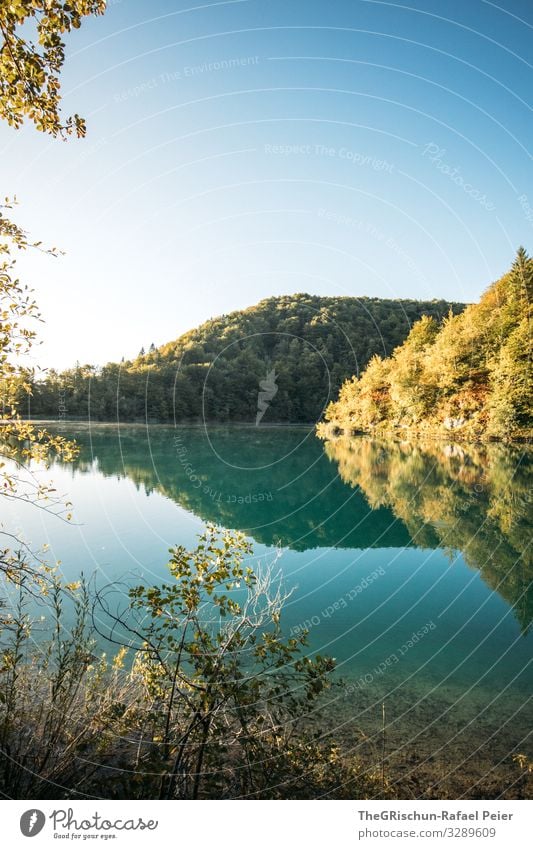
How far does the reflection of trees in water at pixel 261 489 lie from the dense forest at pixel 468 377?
11102 mm

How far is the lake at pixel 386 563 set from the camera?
4586mm

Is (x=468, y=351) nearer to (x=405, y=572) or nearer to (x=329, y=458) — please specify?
(x=329, y=458)

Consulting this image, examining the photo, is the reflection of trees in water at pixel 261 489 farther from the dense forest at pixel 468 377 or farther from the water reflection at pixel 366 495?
the dense forest at pixel 468 377

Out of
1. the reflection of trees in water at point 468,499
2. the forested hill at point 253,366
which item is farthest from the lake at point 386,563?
the forested hill at point 253,366

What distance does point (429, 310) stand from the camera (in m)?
69.9

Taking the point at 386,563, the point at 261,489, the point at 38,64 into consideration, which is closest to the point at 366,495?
the point at 261,489

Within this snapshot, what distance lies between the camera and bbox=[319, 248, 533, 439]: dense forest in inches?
1247

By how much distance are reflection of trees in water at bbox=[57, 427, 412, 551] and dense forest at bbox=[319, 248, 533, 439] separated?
11102 millimetres

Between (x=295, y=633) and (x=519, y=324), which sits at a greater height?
(x=519, y=324)

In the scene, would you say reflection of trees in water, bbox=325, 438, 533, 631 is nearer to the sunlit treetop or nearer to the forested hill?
the sunlit treetop

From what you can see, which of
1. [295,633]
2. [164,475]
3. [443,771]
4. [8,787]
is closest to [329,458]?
[164,475]

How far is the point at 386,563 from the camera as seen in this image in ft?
34.5

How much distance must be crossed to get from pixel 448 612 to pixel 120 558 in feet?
22.5

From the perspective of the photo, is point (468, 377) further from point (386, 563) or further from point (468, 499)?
point (386, 563)
